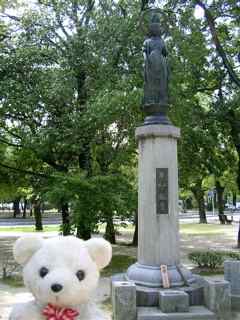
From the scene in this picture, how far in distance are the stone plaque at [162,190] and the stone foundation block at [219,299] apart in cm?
A: 160

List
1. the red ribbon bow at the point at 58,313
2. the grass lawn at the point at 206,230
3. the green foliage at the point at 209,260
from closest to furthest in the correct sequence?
the red ribbon bow at the point at 58,313 → the green foliage at the point at 209,260 → the grass lawn at the point at 206,230

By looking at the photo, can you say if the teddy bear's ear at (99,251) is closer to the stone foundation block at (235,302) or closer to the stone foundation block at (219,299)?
the stone foundation block at (219,299)

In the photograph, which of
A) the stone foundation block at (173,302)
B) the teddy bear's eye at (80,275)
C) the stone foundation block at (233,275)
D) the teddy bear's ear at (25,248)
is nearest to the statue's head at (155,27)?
the stone foundation block at (233,275)

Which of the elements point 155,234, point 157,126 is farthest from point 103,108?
point 155,234

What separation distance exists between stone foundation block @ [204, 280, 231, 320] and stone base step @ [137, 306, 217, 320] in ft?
0.61

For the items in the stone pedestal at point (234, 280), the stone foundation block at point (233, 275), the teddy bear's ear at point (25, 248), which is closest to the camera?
the teddy bear's ear at point (25, 248)

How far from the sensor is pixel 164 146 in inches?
366

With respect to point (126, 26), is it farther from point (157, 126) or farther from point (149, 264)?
point (149, 264)

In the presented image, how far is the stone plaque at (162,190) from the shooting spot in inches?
359

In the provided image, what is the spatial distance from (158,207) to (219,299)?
198 cm

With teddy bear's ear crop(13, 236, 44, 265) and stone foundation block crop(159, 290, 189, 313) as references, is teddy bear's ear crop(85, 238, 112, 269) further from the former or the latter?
stone foundation block crop(159, 290, 189, 313)

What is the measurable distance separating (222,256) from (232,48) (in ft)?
31.6

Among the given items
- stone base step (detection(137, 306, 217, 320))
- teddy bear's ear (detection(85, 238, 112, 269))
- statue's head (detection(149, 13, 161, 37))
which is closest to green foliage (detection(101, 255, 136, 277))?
stone base step (detection(137, 306, 217, 320))

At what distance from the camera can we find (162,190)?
916 centimetres
